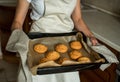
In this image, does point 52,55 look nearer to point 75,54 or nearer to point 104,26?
point 75,54

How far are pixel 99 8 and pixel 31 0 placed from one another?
1352 millimetres

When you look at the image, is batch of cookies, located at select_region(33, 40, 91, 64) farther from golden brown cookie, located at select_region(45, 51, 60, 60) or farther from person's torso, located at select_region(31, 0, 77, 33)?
person's torso, located at select_region(31, 0, 77, 33)

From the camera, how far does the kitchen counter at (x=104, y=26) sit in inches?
58.9

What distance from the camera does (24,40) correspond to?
1058 mm

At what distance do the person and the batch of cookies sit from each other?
3.8 inches

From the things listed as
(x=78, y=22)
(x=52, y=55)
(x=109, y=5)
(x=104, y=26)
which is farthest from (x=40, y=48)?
(x=109, y=5)

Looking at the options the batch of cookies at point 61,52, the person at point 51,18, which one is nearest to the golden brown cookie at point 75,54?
the batch of cookies at point 61,52

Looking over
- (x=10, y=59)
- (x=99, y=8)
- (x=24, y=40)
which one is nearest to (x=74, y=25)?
(x=24, y=40)

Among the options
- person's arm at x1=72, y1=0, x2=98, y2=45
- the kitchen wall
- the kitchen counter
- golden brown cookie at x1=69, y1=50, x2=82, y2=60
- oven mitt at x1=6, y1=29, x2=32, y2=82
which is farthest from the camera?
the kitchen wall

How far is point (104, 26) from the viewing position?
5.95ft

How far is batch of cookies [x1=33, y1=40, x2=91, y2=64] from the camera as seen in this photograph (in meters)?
1.08

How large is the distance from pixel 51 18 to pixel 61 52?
0.66ft

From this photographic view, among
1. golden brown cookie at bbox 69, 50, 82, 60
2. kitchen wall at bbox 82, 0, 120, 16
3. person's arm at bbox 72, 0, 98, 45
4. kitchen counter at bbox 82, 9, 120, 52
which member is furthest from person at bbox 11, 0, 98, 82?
kitchen wall at bbox 82, 0, 120, 16

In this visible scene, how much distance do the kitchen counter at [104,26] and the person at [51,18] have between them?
0.28 m
